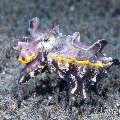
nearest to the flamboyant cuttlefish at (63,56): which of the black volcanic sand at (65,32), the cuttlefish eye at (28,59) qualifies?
the cuttlefish eye at (28,59)

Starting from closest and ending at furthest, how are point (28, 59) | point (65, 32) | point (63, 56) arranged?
1. point (63, 56)
2. point (28, 59)
3. point (65, 32)

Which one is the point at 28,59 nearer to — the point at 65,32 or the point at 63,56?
the point at 63,56

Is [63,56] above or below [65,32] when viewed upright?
below

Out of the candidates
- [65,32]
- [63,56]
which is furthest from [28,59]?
[65,32]

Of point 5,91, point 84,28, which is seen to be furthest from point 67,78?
point 84,28

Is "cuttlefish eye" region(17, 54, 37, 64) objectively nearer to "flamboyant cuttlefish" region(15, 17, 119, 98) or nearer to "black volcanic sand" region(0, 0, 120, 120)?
"flamboyant cuttlefish" region(15, 17, 119, 98)

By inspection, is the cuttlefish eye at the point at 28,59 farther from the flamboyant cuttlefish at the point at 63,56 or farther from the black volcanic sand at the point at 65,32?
the black volcanic sand at the point at 65,32

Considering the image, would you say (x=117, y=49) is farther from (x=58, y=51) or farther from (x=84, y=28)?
(x=58, y=51)
